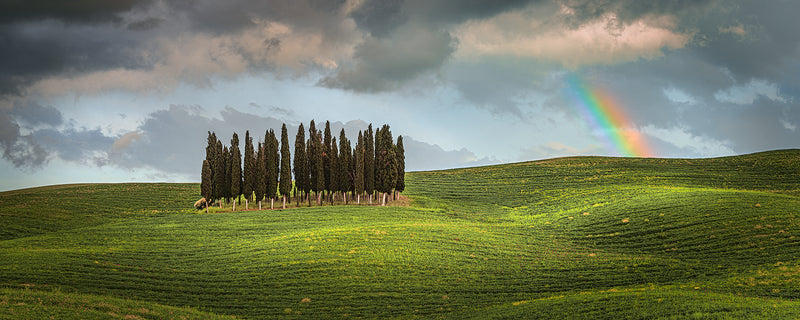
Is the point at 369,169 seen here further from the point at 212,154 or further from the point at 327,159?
the point at 212,154

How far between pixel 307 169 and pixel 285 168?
379 centimetres

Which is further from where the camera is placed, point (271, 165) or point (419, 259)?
point (271, 165)

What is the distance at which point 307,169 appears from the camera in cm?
8919

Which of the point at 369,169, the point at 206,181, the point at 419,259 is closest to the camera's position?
the point at 419,259

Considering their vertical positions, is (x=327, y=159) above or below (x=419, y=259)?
above

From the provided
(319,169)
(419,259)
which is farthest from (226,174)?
(419,259)

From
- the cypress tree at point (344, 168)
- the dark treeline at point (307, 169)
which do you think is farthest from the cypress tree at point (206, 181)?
the cypress tree at point (344, 168)

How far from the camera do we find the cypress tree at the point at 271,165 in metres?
86.7

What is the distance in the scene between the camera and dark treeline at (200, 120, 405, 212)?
86.8 meters

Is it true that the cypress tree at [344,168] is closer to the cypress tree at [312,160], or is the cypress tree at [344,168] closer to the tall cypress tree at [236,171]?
the cypress tree at [312,160]

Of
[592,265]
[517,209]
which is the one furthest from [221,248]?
[517,209]

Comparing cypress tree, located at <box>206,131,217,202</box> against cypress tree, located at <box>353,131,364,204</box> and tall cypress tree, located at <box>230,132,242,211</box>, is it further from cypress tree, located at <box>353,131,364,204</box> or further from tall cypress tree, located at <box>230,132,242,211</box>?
cypress tree, located at <box>353,131,364,204</box>

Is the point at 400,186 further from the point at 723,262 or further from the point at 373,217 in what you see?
the point at 723,262

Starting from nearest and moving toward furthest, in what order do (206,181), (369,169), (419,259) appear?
(419,259) → (206,181) → (369,169)
